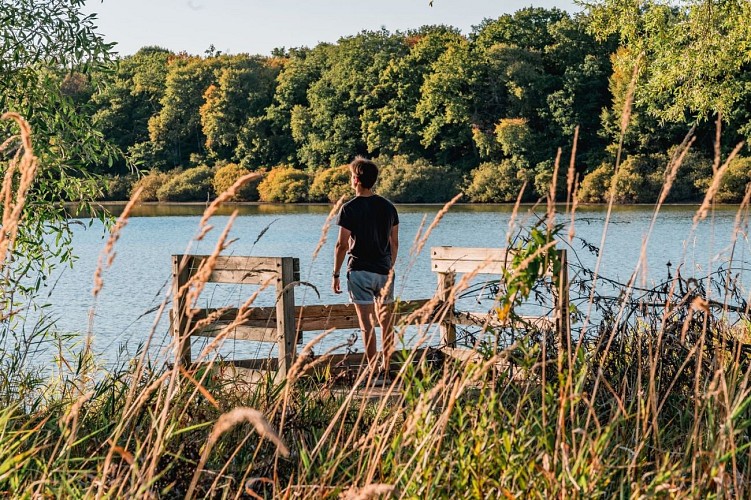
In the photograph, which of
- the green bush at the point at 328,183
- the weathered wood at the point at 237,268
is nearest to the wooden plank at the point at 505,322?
the weathered wood at the point at 237,268

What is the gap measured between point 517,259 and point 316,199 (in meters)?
66.3

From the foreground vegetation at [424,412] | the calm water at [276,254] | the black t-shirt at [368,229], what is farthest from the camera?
the calm water at [276,254]

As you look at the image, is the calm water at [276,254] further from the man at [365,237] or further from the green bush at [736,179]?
the green bush at [736,179]

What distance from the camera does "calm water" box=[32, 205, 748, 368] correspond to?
14.6 m

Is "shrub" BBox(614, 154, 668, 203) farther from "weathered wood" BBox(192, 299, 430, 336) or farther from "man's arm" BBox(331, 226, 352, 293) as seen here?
"man's arm" BBox(331, 226, 352, 293)

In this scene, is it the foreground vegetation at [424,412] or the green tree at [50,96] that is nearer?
the foreground vegetation at [424,412]

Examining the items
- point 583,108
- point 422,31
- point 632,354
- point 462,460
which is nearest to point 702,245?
point 632,354

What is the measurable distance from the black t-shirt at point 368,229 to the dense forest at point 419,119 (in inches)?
1801

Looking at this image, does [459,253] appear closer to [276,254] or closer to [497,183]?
[276,254]

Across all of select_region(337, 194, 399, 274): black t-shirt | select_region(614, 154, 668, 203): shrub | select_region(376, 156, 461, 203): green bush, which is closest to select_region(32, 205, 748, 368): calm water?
select_region(337, 194, 399, 274): black t-shirt

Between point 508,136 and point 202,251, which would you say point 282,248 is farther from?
point 508,136

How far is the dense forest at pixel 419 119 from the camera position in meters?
57.8

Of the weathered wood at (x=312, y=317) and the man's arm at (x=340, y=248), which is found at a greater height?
the man's arm at (x=340, y=248)

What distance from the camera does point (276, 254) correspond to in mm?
30297
